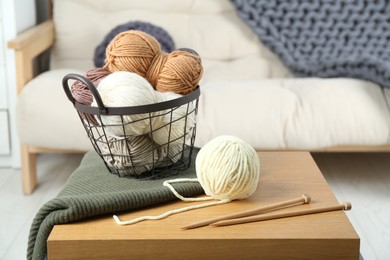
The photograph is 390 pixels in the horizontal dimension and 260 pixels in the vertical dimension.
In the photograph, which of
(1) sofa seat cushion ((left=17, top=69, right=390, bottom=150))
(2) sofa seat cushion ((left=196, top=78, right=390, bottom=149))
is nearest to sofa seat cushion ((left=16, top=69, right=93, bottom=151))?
(1) sofa seat cushion ((left=17, top=69, right=390, bottom=150))

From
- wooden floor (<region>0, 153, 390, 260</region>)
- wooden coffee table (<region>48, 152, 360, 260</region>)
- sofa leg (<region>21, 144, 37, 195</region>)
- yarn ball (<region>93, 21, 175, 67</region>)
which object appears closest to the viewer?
wooden coffee table (<region>48, 152, 360, 260</region>)

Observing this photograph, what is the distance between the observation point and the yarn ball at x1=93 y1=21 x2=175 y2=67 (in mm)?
2337

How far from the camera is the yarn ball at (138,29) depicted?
2337 mm

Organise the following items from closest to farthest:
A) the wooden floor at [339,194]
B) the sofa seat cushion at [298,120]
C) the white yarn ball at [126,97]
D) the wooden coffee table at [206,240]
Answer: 1. the wooden coffee table at [206,240]
2. the white yarn ball at [126,97]
3. the wooden floor at [339,194]
4. the sofa seat cushion at [298,120]

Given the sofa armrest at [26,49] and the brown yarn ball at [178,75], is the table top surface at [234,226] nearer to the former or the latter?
the brown yarn ball at [178,75]

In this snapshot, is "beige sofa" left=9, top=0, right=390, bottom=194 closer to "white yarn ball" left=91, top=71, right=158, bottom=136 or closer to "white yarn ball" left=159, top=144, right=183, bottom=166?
"white yarn ball" left=159, top=144, right=183, bottom=166

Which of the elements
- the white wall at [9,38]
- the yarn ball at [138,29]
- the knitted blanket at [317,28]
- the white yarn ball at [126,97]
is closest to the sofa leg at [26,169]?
the white wall at [9,38]

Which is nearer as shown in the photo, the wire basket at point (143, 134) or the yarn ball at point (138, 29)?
the wire basket at point (143, 134)

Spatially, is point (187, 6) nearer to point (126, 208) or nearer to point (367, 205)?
point (367, 205)

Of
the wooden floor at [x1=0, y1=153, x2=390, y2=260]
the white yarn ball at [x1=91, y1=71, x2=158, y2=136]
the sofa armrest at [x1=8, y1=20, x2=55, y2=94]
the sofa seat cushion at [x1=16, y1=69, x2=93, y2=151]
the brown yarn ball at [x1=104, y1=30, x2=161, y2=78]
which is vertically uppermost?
the brown yarn ball at [x1=104, y1=30, x2=161, y2=78]

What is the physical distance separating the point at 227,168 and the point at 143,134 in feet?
0.56

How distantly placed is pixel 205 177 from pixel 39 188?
51.8 inches

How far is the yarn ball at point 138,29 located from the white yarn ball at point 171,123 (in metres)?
1.19

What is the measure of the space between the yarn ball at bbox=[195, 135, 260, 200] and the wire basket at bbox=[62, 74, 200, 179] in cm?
10
